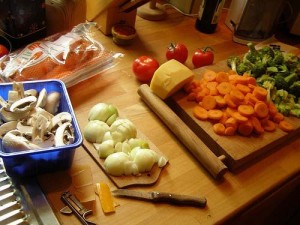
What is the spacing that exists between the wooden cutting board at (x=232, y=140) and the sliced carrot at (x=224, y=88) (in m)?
0.08

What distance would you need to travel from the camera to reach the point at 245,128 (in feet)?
2.80

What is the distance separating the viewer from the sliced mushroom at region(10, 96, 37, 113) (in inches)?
27.4

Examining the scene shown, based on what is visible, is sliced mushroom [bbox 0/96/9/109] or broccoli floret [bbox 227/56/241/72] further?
broccoli floret [bbox 227/56/241/72]

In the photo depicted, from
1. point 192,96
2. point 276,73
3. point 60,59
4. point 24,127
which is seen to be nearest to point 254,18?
point 276,73

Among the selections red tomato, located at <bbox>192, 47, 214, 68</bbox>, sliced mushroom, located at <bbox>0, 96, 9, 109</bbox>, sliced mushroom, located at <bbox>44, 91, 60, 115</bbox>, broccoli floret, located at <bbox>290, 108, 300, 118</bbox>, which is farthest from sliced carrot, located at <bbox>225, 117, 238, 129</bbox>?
sliced mushroom, located at <bbox>0, 96, 9, 109</bbox>

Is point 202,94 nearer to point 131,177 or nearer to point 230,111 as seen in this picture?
point 230,111

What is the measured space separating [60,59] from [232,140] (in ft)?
1.67

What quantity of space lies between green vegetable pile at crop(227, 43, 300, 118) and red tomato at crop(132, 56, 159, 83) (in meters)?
0.28

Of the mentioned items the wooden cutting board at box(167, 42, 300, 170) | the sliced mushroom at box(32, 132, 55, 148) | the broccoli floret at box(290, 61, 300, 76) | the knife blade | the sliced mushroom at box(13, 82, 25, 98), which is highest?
the sliced mushroom at box(13, 82, 25, 98)

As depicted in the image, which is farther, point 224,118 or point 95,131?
point 224,118

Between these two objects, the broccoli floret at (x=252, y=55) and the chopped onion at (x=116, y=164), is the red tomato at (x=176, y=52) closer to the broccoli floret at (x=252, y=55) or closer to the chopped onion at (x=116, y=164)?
the broccoli floret at (x=252, y=55)

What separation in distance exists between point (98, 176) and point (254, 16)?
0.92 meters

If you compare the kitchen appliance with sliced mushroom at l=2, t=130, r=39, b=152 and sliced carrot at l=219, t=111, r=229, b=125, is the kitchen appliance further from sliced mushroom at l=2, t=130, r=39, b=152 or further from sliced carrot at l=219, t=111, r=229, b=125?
sliced mushroom at l=2, t=130, r=39, b=152

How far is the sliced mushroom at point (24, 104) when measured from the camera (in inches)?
27.4
